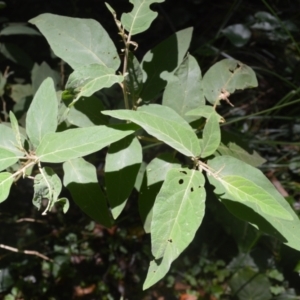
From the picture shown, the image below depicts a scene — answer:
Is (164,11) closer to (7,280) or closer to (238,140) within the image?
(238,140)

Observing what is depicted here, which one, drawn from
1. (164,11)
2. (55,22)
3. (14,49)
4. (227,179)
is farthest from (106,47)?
(164,11)

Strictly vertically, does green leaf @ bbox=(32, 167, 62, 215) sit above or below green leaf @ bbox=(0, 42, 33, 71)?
above

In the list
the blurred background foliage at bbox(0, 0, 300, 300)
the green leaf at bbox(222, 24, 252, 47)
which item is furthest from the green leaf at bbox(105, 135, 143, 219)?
the green leaf at bbox(222, 24, 252, 47)

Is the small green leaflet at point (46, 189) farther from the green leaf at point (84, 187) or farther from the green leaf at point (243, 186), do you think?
the green leaf at point (243, 186)

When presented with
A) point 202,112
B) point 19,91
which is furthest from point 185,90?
point 19,91

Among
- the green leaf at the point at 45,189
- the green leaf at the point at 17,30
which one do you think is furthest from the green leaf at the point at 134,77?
the green leaf at the point at 17,30

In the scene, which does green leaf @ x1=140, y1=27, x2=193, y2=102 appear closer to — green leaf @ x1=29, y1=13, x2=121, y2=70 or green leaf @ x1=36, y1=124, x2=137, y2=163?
green leaf @ x1=29, y1=13, x2=121, y2=70
